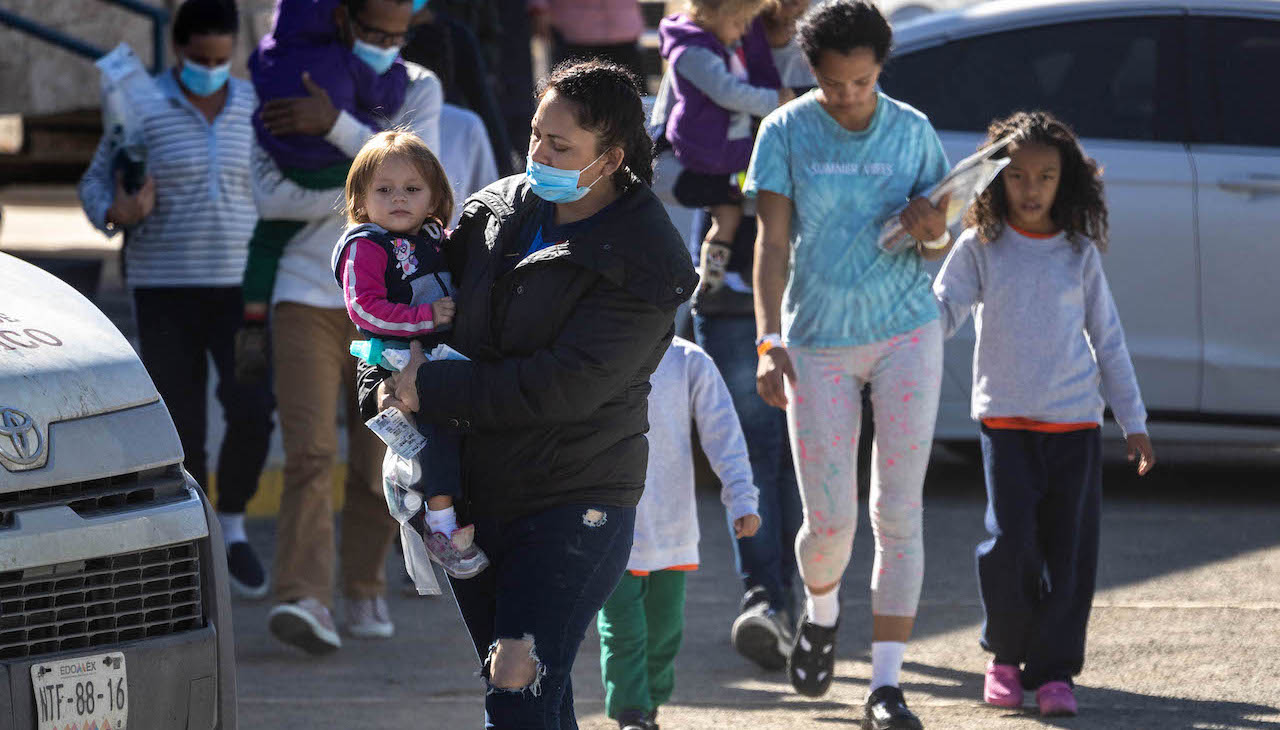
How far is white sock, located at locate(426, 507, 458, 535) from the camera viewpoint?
153 inches

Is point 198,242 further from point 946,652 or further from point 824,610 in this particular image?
point 946,652

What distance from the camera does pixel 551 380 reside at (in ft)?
12.4

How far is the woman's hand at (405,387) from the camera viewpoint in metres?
3.87

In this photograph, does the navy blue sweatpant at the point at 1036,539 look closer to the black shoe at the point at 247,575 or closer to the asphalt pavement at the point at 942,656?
the asphalt pavement at the point at 942,656

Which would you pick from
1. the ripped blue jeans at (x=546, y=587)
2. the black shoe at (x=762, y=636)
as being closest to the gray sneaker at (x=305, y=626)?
the black shoe at (x=762, y=636)

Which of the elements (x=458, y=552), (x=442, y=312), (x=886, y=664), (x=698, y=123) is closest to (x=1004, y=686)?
(x=886, y=664)

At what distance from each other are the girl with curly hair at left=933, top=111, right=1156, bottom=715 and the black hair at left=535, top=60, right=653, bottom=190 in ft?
6.38

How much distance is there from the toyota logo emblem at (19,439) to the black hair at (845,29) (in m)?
2.32

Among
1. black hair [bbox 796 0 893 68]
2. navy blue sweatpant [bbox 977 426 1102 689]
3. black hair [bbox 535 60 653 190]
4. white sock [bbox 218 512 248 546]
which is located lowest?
white sock [bbox 218 512 248 546]

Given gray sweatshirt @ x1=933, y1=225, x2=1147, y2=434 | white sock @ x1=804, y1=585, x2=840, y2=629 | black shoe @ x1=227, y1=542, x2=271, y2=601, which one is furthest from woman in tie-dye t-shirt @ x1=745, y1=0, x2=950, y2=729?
black shoe @ x1=227, y1=542, x2=271, y2=601

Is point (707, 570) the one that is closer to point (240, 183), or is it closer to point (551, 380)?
point (240, 183)

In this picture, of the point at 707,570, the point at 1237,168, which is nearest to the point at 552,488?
the point at 707,570

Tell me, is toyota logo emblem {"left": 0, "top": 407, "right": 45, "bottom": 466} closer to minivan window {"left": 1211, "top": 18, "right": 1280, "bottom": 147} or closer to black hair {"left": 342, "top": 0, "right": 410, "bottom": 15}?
black hair {"left": 342, "top": 0, "right": 410, "bottom": 15}

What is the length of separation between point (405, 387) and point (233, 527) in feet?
11.8
